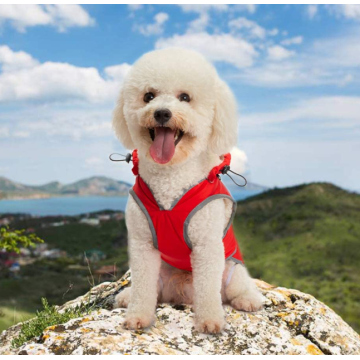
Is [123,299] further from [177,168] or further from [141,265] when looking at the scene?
[177,168]

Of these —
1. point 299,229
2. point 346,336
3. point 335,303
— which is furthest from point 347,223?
point 346,336

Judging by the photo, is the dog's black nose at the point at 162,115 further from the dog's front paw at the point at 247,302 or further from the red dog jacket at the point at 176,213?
the dog's front paw at the point at 247,302

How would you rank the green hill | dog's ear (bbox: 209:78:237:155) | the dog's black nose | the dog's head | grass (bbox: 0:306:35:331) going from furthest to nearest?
1. the green hill
2. grass (bbox: 0:306:35:331)
3. dog's ear (bbox: 209:78:237:155)
4. the dog's head
5. the dog's black nose

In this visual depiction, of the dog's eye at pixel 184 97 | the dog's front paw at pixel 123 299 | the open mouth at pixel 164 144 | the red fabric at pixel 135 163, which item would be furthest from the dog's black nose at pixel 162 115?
the dog's front paw at pixel 123 299

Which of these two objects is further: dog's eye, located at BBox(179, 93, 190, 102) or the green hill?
the green hill

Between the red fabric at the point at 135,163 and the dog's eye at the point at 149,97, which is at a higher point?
the dog's eye at the point at 149,97

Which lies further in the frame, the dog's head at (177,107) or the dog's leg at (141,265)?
the dog's leg at (141,265)

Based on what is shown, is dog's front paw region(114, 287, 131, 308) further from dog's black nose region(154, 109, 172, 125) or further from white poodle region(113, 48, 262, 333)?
dog's black nose region(154, 109, 172, 125)

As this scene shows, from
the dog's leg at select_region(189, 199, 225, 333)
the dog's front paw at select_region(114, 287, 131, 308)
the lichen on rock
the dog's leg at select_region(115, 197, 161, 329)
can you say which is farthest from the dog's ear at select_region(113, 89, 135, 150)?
the lichen on rock
